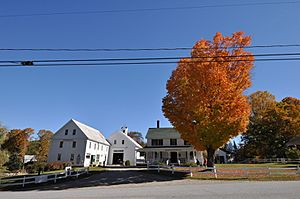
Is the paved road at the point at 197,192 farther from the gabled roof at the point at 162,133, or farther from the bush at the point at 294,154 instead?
the gabled roof at the point at 162,133

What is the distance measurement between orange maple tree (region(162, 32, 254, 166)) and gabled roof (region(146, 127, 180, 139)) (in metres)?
23.4

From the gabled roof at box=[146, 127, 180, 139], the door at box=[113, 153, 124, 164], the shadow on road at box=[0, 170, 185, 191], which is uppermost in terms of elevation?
the gabled roof at box=[146, 127, 180, 139]

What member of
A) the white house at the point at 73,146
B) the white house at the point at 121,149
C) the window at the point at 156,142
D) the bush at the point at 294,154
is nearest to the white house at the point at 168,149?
the window at the point at 156,142

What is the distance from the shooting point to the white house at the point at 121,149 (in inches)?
1939

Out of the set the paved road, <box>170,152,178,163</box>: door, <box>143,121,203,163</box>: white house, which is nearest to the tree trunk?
the paved road

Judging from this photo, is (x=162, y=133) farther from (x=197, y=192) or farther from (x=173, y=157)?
(x=197, y=192)

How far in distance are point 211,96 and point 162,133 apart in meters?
27.7

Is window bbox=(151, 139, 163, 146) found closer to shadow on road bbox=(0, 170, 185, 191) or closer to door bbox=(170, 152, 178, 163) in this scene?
door bbox=(170, 152, 178, 163)

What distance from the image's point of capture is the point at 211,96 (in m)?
18.2

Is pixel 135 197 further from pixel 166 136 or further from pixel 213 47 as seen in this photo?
pixel 166 136

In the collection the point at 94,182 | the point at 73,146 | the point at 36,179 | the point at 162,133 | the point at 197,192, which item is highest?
the point at 162,133

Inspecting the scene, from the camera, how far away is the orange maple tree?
17.5 meters

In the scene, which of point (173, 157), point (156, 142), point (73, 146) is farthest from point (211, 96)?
point (73, 146)

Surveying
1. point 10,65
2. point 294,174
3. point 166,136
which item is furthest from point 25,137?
point 294,174
